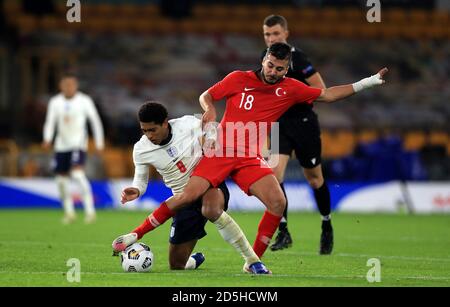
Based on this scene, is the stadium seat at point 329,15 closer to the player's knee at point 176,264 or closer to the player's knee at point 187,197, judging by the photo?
the player's knee at point 176,264

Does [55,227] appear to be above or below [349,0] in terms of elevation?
below

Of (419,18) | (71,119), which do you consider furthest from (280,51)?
(419,18)

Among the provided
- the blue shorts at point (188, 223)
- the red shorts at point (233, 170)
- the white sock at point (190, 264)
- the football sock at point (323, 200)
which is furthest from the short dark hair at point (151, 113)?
the football sock at point (323, 200)

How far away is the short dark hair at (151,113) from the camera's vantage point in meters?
8.16

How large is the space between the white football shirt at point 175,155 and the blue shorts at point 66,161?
734 cm

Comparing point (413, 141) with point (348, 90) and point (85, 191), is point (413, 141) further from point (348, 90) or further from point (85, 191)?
point (348, 90)

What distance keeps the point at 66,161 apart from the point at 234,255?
20.8ft

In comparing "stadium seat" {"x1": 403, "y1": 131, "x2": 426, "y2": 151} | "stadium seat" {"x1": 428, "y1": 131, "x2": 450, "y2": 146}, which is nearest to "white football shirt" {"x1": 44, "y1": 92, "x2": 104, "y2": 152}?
"stadium seat" {"x1": 403, "y1": 131, "x2": 426, "y2": 151}

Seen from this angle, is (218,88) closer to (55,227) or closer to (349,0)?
(55,227)

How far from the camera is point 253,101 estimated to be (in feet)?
29.2
